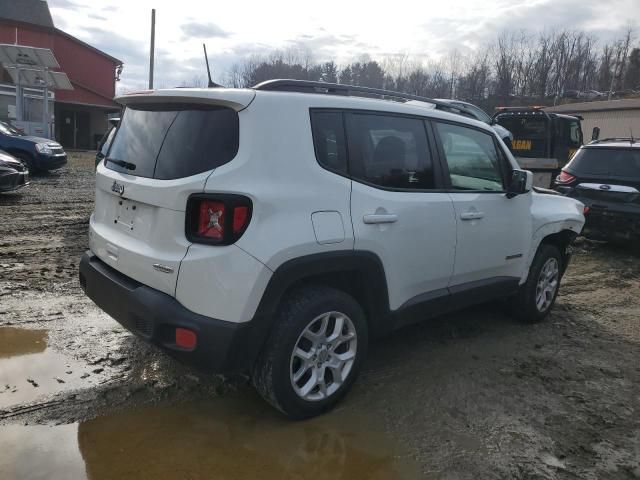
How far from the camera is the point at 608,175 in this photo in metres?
8.13

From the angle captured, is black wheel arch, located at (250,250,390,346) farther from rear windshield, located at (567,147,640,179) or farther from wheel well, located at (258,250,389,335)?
rear windshield, located at (567,147,640,179)

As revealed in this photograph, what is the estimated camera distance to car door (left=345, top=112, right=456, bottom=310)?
3299 mm

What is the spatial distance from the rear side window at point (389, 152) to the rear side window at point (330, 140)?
0.07m

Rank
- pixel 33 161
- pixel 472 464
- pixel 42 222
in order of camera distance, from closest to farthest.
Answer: pixel 472 464, pixel 42 222, pixel 33 161

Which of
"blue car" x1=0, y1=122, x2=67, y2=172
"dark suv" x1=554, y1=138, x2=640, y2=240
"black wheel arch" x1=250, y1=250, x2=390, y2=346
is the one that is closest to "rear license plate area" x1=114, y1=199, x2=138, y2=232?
"black wheel arch" x1=250, y1=250, x2=390, y2=346

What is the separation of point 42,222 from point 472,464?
311 inches

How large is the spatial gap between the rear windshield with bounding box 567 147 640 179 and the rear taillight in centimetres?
727

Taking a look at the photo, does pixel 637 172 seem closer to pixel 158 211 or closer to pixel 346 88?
pixel 346 88

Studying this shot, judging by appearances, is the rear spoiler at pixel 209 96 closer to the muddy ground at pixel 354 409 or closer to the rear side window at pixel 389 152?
the rear side window at pixel 389 152

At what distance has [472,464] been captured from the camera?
2.89m

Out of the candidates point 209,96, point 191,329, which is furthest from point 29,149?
point 191,329

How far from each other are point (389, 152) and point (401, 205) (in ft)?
1.25

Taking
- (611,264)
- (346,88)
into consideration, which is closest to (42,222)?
(346,88)

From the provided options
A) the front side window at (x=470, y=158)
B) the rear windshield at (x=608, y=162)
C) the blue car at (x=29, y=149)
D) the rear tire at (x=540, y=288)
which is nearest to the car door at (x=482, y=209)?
the front side window at (x=470, y=158)
